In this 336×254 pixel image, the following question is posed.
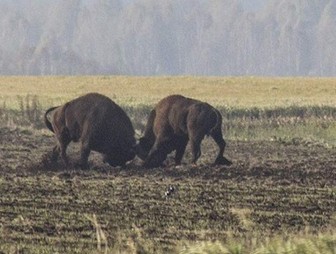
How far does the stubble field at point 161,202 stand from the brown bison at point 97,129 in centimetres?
33

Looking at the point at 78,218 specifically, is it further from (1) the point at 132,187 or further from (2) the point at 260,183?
(2) the point at 260,183

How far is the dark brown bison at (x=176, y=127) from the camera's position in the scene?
73.9 feet

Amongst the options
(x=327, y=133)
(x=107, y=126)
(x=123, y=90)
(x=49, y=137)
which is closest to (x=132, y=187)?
(x=107, y=126)

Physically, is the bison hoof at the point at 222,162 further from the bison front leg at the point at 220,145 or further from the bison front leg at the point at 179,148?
the bison front leg at the point at 179,148

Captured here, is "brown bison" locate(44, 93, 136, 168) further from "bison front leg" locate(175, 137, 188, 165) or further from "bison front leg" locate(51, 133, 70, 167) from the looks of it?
"bison front leg" locate(175, 137, 188, 165)

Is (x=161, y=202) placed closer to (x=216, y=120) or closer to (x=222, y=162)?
(x=216, y=120)

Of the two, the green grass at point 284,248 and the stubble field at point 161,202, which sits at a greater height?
the green grass at point 284,248

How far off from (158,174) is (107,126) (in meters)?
1.49

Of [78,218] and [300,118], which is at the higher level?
[78,218]

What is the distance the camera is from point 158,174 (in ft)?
70.2

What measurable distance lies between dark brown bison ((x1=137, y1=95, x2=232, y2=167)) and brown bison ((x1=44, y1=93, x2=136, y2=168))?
417 mm

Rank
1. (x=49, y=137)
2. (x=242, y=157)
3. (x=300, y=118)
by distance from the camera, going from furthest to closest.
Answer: (x=300, y=118)
(x=49, y=137)
(x=242, y=157)

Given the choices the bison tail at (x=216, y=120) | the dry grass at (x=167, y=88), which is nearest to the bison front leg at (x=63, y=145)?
the bison tail at (x=216, y=120)

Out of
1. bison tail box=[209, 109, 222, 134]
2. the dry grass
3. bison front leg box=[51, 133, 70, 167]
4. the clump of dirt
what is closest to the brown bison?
bison front leg box=[51, 133, 70, 167]
